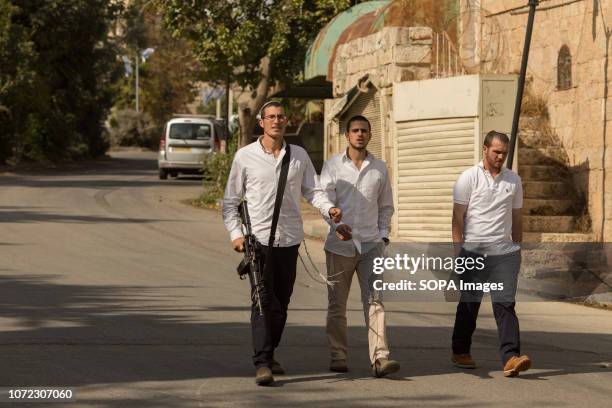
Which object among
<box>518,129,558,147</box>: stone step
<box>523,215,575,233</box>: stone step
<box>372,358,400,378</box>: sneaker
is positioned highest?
<box>518,129,558,147</box>: stone step

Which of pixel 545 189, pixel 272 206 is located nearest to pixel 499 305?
pixel 272 206

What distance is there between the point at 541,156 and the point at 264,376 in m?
11.2

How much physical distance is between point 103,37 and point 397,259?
1704 inches

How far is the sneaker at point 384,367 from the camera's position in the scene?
8.45m

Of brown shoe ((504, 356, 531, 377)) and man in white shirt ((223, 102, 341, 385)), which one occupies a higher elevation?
man in white shirt ((223, 102, 341, 385))

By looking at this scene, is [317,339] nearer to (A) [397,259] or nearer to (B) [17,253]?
(A) [397,259]

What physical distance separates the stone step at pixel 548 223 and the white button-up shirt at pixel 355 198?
8.91 m

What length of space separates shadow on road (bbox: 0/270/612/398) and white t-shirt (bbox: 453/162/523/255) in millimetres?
910

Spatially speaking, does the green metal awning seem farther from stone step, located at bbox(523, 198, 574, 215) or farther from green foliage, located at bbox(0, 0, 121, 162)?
green foliage, located at bbox(0, 0, 121, 162)

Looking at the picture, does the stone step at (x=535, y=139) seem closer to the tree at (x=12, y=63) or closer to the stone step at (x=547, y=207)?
the stone step at (x=547, y=207)

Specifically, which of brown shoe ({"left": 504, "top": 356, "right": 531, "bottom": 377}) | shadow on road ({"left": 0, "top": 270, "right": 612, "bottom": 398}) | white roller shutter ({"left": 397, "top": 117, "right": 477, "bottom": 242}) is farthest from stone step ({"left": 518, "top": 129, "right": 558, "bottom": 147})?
brown shoe ({"left": 504, "top": 356, "right": 531, "bottom": 377})

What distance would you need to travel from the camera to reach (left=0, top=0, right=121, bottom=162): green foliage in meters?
42.8

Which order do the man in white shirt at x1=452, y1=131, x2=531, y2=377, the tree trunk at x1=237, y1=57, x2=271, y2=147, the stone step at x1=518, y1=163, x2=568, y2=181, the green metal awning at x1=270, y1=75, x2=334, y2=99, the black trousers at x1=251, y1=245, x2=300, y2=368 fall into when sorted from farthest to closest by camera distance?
the tree trunk at x1=237, y1=57, x2=271, y2=147
the green metal awning at x1=270, y1=75, x2=334, y2=99
the stone step at x1=518, y1=163, x2=568, y2=181
the man in white shirt at x1=452, y1=131, x2=531, y2=377
the black trousers at x1=251, y1=245, x2=300, y2=368

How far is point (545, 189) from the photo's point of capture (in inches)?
711
